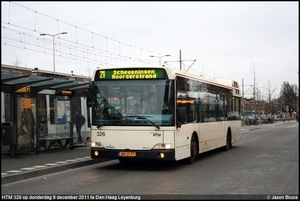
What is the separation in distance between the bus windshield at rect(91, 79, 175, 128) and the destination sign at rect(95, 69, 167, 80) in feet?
0.40

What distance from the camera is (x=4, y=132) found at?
46.4 ft

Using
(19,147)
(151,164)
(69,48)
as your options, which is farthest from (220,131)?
(69,48)

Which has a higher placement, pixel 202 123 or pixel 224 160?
pixel 202 123

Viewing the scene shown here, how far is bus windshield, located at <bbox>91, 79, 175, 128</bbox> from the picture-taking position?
11531 millimetres

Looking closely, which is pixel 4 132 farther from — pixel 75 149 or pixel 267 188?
pixel 267 188

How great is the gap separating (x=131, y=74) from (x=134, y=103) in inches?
35.3

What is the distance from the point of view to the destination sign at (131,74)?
11.8 meters

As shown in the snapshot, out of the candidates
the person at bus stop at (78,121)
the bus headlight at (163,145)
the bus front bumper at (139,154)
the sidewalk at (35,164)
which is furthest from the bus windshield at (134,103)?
the person at bus stop at (78,121)

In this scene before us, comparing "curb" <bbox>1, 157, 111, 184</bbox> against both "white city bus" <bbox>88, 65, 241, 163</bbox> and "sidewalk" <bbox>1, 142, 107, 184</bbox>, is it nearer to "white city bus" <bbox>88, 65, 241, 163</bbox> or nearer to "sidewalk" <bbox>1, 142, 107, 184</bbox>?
"sidewalk" <bbox>1, 142, 107, 184</bbox>

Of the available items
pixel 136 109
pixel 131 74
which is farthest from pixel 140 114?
pixel 131 74

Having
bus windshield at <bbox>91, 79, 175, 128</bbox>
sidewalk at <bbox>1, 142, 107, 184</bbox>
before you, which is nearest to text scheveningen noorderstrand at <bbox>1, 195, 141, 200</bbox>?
sidewalk at <bbox>1, 142, 107, 184</bbox>

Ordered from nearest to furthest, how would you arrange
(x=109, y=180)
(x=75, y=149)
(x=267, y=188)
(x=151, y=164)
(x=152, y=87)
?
(x=267, y=188)
(x=109, y=180)
(x=152, y=87)
(x=151, y=164)
(x=75, y=149)

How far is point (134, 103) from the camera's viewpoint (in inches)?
456

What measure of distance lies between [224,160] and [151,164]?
2.58m
